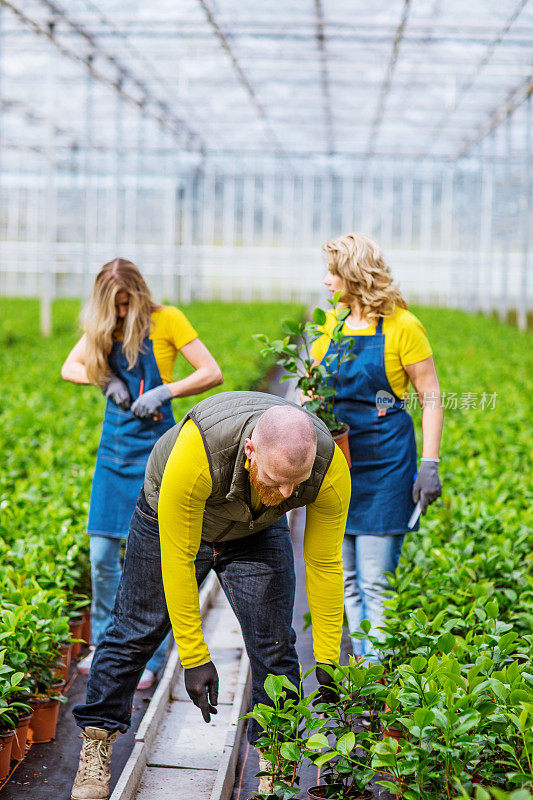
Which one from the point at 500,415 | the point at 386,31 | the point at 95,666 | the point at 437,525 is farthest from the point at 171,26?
the point at 95,666

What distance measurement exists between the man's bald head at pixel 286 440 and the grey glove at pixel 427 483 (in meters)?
1.15

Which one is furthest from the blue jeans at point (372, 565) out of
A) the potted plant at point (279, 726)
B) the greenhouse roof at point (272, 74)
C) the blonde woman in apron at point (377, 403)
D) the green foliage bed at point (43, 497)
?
the greenhouse roof at point (272, 74)

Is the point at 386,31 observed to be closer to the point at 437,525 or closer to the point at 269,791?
the point at 437,525

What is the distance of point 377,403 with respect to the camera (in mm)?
3109

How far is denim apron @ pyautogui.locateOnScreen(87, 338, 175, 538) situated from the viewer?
3.45m

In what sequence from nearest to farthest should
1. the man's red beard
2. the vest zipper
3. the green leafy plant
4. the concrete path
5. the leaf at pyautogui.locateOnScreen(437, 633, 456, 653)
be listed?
the man's red beard < the vest zipper < the leaf at pyautogui.locateOnScreen(437, 633, 456, 653) < the green leafy plant < the concrete path

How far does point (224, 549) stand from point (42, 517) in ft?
6.38

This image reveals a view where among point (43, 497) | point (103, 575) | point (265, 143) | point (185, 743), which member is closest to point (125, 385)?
point (103, 575)

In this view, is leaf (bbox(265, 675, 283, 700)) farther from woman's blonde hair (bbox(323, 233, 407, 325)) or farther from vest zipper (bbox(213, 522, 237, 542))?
woman's blonde hair (bbox(323, 233, 407, 325))

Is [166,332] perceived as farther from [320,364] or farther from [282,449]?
[282,449]

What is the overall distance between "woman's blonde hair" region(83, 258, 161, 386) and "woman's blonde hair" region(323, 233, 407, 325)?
78cm

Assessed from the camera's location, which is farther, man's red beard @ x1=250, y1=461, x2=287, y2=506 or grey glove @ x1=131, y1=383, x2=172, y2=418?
grey glove @ x1=131, y1=383, x2=172, y2=418

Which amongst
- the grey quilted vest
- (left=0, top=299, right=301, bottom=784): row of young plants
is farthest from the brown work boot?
the grey quilted vest

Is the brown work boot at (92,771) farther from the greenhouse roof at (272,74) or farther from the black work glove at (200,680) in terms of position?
the greenhouse roof at (272,74)
